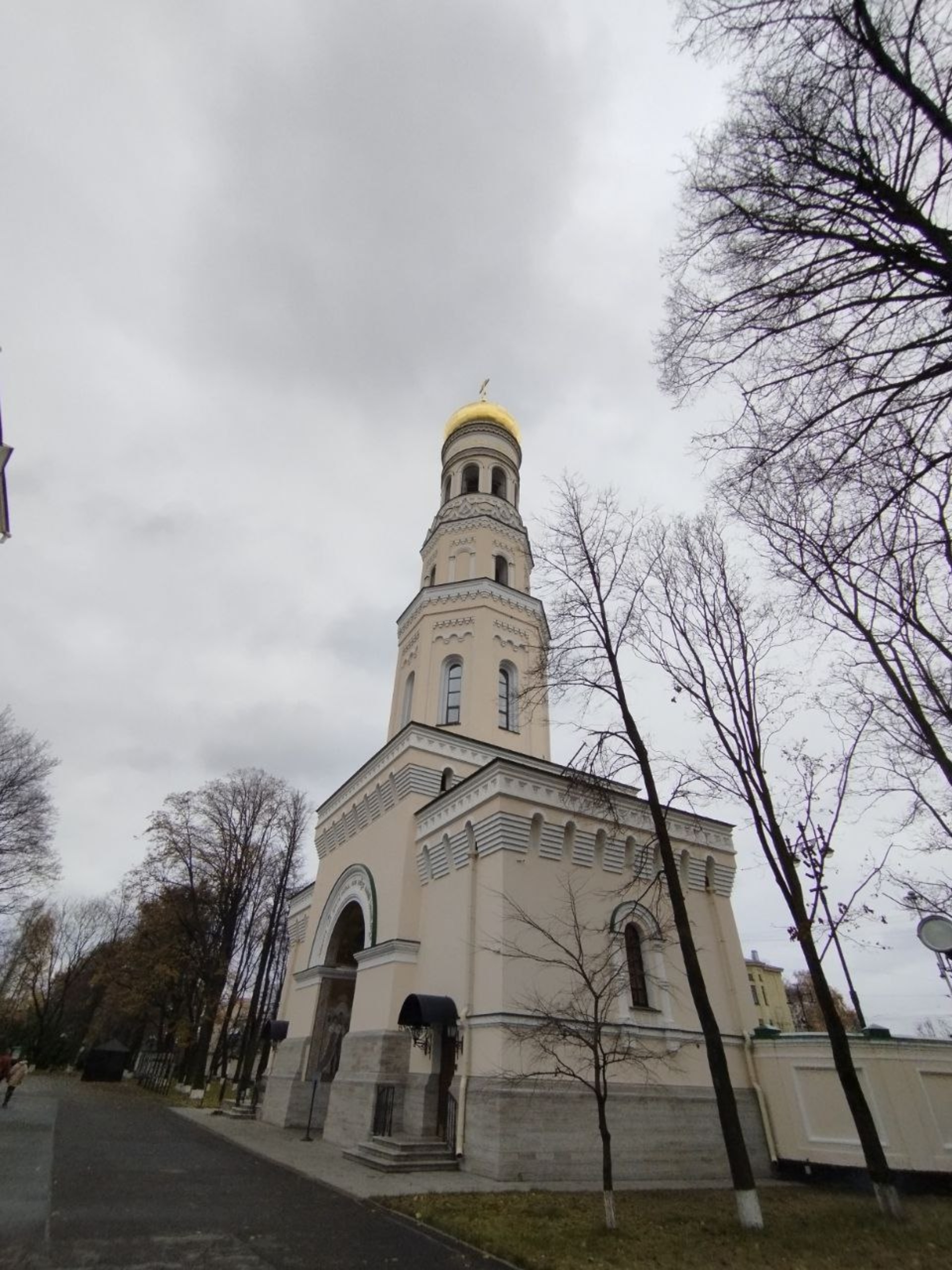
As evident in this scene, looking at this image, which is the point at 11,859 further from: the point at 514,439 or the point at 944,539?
the point at 944,539

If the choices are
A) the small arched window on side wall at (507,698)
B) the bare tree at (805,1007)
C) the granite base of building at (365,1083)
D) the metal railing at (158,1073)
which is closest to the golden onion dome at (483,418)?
the small arched window on side wall at (507,698)

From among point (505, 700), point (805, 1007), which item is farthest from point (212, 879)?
point (805, 1007)

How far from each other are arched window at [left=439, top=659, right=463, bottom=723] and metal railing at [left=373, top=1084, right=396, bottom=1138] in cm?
971

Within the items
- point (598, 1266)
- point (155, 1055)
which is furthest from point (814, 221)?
point (155, 1055)

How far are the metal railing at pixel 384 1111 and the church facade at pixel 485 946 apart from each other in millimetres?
29

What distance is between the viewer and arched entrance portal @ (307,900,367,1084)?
18.2m

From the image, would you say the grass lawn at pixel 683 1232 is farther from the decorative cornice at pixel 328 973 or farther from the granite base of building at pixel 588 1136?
the decorative cornice at pixel 328 973

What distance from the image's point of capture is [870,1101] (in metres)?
12.2

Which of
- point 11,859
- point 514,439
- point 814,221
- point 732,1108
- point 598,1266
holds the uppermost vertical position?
point 514,439

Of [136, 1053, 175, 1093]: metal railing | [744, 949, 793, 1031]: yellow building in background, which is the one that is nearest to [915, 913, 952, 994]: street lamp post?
[136, 1053, 175, 1093]: metal railing

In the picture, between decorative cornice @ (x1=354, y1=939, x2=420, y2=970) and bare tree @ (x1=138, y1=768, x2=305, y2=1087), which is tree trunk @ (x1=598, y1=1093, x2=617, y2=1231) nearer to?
decorative cornice @ (x1=354, y1=939, x2=420, y2=970)

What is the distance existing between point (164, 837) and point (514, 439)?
25147 mm

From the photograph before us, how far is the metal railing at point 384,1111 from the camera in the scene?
13.5m

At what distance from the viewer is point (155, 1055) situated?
39094 mm
